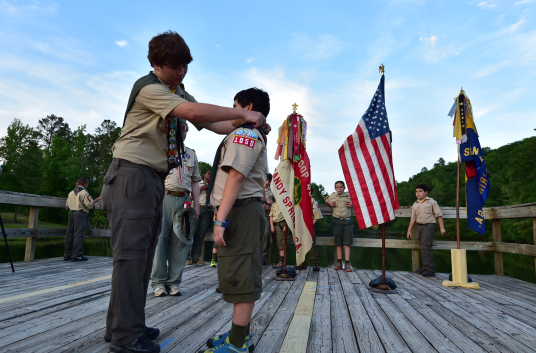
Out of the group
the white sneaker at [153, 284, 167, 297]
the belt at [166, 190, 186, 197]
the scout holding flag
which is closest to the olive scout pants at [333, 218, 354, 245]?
the scout holding flag

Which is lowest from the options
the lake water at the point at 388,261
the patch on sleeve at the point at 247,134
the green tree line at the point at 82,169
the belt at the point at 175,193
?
the lake water at the point at 388,261

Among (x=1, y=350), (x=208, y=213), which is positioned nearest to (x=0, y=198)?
(x=208, y=213)

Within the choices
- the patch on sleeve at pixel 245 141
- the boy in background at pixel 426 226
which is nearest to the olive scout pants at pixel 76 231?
the patch on sleeve at pixel 245 141

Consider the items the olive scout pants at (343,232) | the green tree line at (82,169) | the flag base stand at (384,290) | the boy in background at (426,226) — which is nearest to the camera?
the flag base stand at (384,290)

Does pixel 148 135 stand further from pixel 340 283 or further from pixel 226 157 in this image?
pixel 340 283

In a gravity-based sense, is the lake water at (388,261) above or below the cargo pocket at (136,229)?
below

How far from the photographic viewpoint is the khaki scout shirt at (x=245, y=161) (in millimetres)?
1816

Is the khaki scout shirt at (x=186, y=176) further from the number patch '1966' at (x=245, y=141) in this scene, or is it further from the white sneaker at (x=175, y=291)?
the number patch '1966' at (x=245, y=141)

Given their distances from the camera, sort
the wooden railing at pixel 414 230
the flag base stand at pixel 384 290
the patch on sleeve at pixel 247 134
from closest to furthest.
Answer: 1. the patch on sleeve at pixel 247 134
2. the flag base stand at pixel 384 290
3. the wooden railing at pixel 414 230

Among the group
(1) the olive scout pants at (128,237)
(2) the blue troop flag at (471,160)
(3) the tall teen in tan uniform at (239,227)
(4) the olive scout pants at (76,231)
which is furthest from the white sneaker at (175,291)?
(2) the blue troop flag at (471,160)

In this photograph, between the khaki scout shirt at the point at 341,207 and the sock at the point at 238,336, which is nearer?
the sock at the point at 238,336

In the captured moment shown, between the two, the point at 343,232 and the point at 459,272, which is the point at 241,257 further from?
the point at 343,232

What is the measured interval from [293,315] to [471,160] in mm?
4101

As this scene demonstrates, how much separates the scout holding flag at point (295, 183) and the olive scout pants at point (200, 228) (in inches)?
78.3
